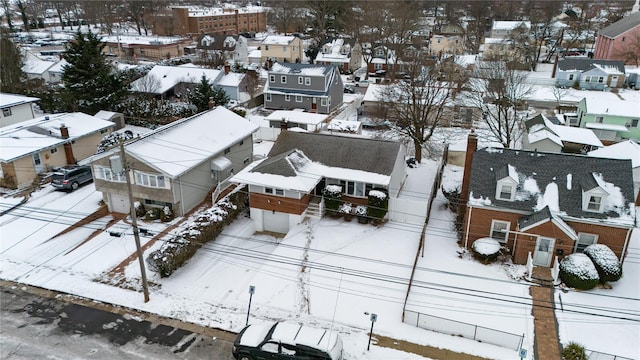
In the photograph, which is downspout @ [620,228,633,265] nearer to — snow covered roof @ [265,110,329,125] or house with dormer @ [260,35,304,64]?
A: snow covered roof @ [265,110,329,125]

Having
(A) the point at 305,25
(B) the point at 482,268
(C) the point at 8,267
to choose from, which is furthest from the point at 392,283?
(A) the point at 305,25

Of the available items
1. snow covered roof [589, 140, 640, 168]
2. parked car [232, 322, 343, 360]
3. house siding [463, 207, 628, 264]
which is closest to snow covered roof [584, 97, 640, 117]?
snow covered roof [589, 140, 640, 168]

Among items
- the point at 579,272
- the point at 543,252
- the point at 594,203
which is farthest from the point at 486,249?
the point at 594,203

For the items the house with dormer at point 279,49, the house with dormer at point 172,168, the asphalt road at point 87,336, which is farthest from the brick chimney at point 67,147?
the house with dormer at point 279,49

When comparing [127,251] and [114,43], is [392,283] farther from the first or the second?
[114,43]

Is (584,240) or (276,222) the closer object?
(584,240)

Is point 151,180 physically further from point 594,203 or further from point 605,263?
point 605,263
